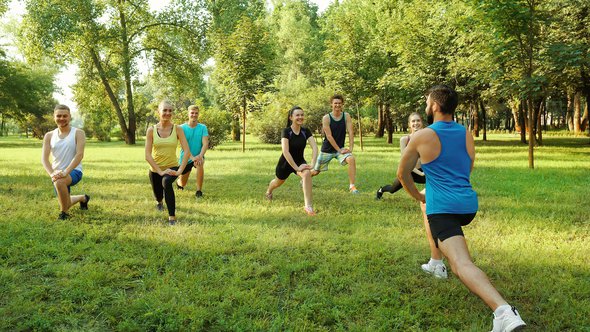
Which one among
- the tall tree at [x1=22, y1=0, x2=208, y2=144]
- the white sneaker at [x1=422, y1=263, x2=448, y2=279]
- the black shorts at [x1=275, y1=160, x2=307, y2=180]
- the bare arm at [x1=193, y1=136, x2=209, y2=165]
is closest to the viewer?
the white sneaker at [x1=422, y1=263, x2=448, y2=279]

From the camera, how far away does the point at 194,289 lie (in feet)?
12.9

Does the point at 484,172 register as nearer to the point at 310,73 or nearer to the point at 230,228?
the point at 230,228

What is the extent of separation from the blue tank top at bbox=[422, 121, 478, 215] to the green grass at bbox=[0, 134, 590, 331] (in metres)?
0.96

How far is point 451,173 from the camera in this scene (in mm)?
3396

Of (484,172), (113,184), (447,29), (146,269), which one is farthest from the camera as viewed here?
(447,29)

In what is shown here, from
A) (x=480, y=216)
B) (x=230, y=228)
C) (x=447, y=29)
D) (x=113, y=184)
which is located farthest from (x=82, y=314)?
(x=447, y=29)

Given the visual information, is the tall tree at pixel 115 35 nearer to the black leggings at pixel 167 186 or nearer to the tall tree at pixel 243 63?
the tall tree at pixel 243 63

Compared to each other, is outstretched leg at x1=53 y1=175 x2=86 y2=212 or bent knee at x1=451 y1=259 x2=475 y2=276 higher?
outstretched leg at x1=53 y1=175 x2=86 y2=212

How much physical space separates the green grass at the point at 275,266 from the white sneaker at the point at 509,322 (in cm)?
42

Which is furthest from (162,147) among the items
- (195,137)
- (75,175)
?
(195,137)

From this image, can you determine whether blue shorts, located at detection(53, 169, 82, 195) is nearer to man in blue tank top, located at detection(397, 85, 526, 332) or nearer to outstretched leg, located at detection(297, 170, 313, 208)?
outstretched leg, located at detection(297, 170, 313, 208)

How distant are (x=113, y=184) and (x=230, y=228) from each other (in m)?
5.77

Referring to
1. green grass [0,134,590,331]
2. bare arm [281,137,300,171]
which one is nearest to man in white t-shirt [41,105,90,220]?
green grass [0,134,590,331]

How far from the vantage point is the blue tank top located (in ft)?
11.0
